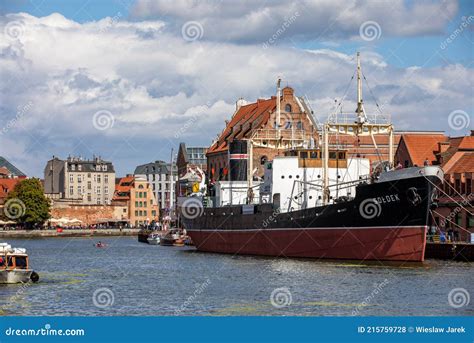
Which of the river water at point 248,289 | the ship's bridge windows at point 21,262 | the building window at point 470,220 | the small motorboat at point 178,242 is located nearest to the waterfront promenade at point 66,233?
the small motorboat at point 178,242

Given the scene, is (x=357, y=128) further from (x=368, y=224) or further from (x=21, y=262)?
(x=21, y=262)

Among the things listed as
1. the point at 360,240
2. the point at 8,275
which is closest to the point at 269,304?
the point at 8,275

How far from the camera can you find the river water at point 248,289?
129 feet

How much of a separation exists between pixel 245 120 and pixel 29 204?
135 ft

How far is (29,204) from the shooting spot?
15138 centimetres

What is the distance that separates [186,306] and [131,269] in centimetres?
2253

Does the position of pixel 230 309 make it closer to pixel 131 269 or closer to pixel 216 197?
pixel 131 269

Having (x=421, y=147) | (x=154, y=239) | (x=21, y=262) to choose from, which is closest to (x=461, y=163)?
(x=421, y=147)

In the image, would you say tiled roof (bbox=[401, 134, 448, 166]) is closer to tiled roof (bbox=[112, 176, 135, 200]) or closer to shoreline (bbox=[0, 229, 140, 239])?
shoreline (bbox=[0, 229, 140, 239])

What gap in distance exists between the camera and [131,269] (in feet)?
206

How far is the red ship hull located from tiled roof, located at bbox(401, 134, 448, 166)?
69.2 feet

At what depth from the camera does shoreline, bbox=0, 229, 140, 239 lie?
5750 inches

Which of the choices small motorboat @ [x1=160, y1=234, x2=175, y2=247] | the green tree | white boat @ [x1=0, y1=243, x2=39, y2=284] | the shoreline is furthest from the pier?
the green tree

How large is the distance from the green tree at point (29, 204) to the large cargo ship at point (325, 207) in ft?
218
